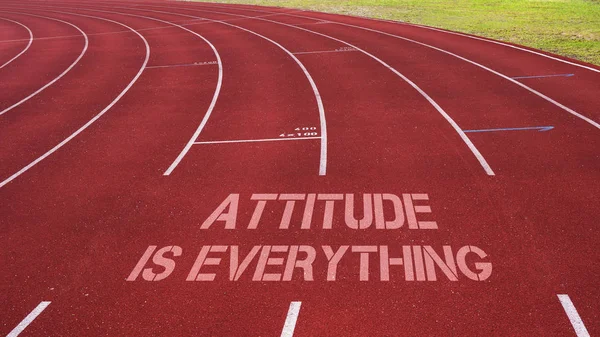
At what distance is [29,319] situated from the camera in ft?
19.1

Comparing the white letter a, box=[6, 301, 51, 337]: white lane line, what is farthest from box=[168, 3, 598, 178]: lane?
box=[6, 301, 51, 337]: white lane line

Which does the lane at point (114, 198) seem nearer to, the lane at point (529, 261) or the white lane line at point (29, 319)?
the white lane line at point (29, 319)

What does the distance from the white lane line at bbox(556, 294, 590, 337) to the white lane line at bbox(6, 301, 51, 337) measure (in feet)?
17.4

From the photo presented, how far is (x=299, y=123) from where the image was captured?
11438mm

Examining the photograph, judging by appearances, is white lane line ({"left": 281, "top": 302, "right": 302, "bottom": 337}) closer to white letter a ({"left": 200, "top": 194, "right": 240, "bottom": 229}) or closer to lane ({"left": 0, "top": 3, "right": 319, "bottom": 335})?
lane ({"left": 0, "top": 3, "right": 319, "bottom": 335})

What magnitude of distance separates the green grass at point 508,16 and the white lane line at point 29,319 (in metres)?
→ 15.9

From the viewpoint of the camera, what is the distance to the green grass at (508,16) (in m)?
19.9

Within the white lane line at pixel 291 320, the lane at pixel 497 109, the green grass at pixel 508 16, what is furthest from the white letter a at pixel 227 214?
the green grass at pixel 508 16

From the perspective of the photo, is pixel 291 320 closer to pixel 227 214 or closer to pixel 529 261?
pixel 227 214

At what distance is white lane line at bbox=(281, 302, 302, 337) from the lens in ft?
17.8

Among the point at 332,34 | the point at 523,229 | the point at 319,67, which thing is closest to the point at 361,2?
the point at 332,34

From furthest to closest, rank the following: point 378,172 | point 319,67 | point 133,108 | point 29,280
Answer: point 319,67, point 133,108, point 378,172, point 29,280

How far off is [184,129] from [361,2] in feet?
79.5

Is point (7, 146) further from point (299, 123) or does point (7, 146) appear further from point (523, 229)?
point (523, 229)
